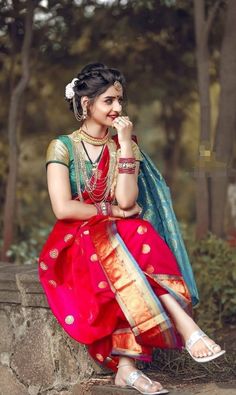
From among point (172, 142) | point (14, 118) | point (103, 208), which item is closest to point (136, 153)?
point (103, 208)

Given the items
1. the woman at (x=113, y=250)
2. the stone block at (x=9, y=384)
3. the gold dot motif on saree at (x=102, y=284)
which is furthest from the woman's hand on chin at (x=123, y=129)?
the stone block at (x=9, y=384)

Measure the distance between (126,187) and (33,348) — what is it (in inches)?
35.7

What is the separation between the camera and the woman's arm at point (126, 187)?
4.04m

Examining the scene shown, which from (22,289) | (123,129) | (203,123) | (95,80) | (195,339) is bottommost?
(195,339)

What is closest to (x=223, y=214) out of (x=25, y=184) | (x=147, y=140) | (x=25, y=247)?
(x=25, y=247)

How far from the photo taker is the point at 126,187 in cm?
405

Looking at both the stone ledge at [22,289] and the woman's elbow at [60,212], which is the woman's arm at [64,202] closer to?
the woman's elbow at [60,212]

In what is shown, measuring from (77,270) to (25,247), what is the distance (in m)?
2.98

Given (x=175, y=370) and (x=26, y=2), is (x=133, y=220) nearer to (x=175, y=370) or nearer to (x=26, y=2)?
(x=175, y=370)

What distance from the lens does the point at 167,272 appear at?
A: 3982 millimetres

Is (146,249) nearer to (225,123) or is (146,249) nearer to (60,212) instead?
(60,212)

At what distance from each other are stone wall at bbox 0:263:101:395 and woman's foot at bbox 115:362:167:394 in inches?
7.7

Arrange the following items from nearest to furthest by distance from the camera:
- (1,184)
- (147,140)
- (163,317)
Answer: (163,317) → (1,184) → (147,140)

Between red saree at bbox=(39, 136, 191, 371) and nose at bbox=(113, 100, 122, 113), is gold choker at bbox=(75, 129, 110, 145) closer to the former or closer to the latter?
nose at bbox=(113, 100, 122, 113)
